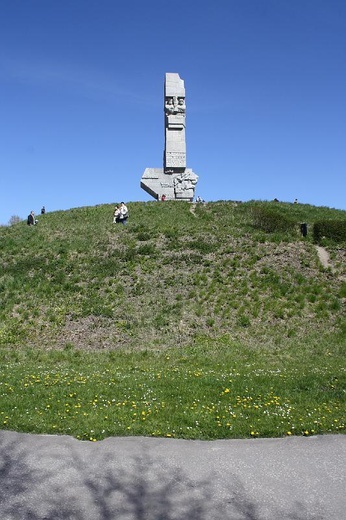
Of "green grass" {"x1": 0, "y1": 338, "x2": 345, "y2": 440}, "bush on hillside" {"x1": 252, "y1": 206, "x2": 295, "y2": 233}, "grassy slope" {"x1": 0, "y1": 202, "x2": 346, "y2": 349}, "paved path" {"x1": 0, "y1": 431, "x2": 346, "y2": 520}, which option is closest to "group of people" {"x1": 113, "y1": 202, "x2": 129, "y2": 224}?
"grassy slope" {"x1": 0, "y1": 202, "x2": 346, "y2": 349}

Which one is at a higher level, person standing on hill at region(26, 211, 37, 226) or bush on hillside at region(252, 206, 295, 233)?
person standing on hill at region(26, 211, 37, 226)

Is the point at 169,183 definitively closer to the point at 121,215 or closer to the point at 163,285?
the point at 121,215

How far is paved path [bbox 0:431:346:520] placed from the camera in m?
6.29

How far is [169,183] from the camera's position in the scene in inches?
1539

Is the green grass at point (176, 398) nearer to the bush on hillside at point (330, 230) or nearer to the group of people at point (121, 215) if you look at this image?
the bush on hillside at point (330, 230)

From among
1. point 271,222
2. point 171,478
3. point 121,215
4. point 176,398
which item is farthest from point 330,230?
point 171,478

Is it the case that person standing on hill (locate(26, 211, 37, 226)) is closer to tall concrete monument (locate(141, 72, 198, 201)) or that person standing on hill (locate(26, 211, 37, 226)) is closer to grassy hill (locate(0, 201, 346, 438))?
grassy hill (locate(0, 201, 346, 438))

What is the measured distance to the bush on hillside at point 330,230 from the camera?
27750mm

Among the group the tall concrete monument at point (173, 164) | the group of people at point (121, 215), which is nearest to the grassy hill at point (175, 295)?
the group of people at point (121, 215)

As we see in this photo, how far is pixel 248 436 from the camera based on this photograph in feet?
29.2

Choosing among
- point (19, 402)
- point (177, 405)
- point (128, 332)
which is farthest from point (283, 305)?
point (19, 402)

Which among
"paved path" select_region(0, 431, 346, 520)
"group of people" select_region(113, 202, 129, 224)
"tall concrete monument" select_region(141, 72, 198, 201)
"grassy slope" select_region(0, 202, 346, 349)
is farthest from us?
"tall concrete monument" select_region(141, 72, 198, 201)

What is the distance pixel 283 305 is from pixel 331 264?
17.9 ft

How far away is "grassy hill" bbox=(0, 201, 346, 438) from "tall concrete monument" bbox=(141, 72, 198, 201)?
7.64 metres
